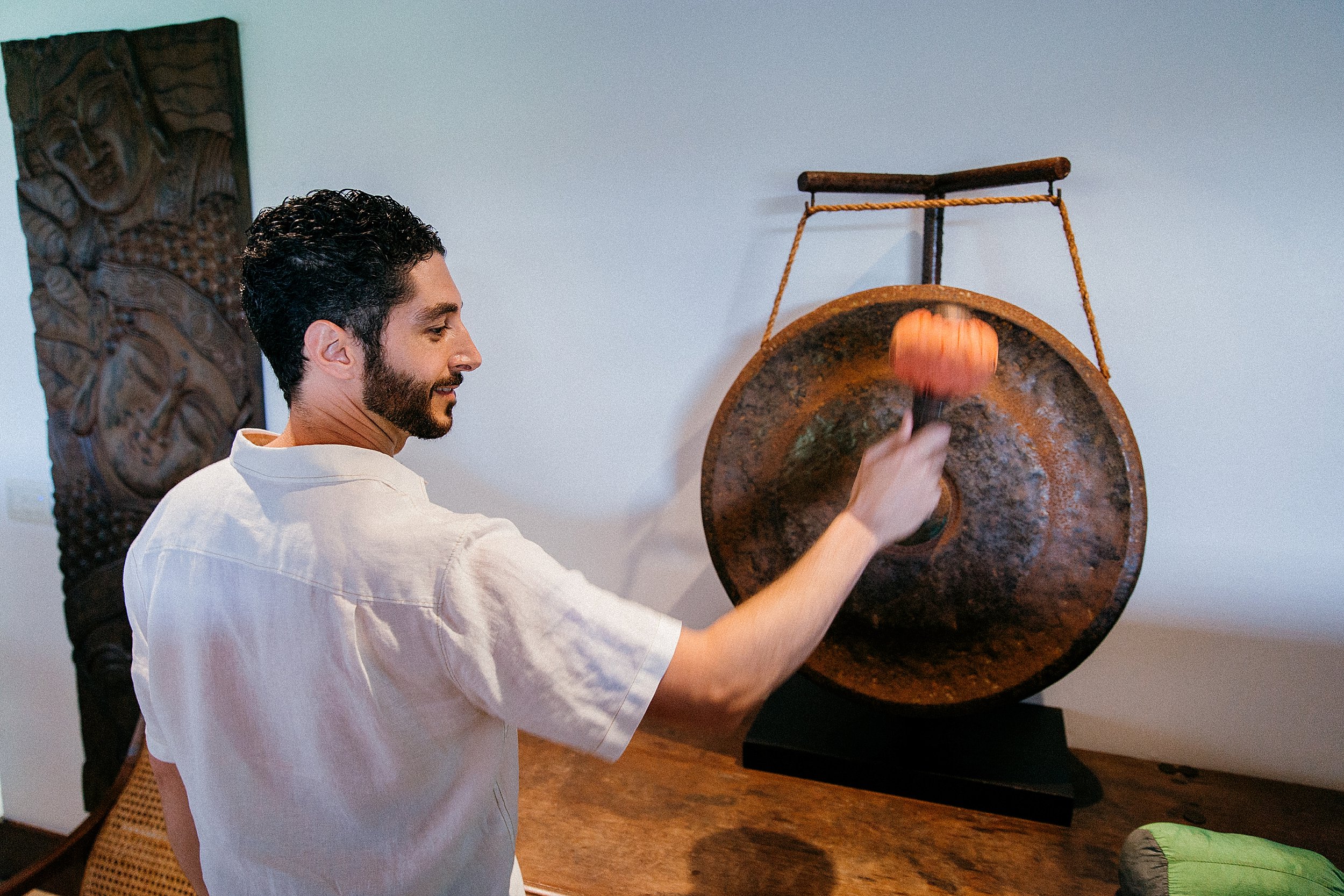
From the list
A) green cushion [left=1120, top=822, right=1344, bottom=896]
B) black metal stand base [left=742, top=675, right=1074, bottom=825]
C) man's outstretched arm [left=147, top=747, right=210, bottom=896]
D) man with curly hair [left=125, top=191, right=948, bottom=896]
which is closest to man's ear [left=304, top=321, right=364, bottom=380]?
man with curly hair [left=125, top=191, right=948, bottom=896]

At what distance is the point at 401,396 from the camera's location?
849mm

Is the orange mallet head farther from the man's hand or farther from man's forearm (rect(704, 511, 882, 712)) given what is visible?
man's forearm (rect(704, 511, 882, 712))

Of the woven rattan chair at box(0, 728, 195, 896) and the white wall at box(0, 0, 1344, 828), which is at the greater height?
the white wall at box(0, 0, 1344, 828)

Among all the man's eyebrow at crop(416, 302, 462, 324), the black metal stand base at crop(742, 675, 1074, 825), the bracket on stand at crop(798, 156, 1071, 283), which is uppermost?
the bracket on stand at crop(798, 156, 1071, 283)

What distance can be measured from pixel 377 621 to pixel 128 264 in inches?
65.4

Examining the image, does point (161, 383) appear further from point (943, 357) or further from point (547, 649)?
point (943, 357)

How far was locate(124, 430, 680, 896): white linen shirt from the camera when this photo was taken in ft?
2.19

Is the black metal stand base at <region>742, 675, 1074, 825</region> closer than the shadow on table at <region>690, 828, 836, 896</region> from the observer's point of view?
No

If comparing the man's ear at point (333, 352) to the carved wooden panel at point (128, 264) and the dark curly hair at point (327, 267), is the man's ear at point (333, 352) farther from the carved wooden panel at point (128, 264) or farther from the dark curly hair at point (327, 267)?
the carved wooden panel at point (128, 264)

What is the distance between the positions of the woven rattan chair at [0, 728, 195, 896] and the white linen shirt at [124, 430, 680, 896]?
83cm

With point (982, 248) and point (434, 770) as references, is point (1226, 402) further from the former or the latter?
point (434, 770)

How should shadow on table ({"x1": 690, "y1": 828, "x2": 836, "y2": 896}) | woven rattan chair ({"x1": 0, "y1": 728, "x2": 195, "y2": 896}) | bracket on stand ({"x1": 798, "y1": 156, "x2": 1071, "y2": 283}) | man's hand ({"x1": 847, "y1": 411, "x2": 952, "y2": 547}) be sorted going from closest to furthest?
man's hand ({"x1": 847, "y1": 411, "x2": 952, "y2": 547}) → shadow on table ({"x1": 690, "y1": 828, "x2": 836, "y2": 896}) → bracket on stand ({"x1": 798, "y1": 156, "x2": 1071, "y2": 283}) → woven rattan chair ({"x1": 0, "y1": 728, "x2": 195, "y2": 896})

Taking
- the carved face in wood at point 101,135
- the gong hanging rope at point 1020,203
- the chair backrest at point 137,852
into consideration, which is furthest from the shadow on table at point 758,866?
the carved face in wood at point 101,135

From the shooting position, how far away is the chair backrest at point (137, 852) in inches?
57.0
